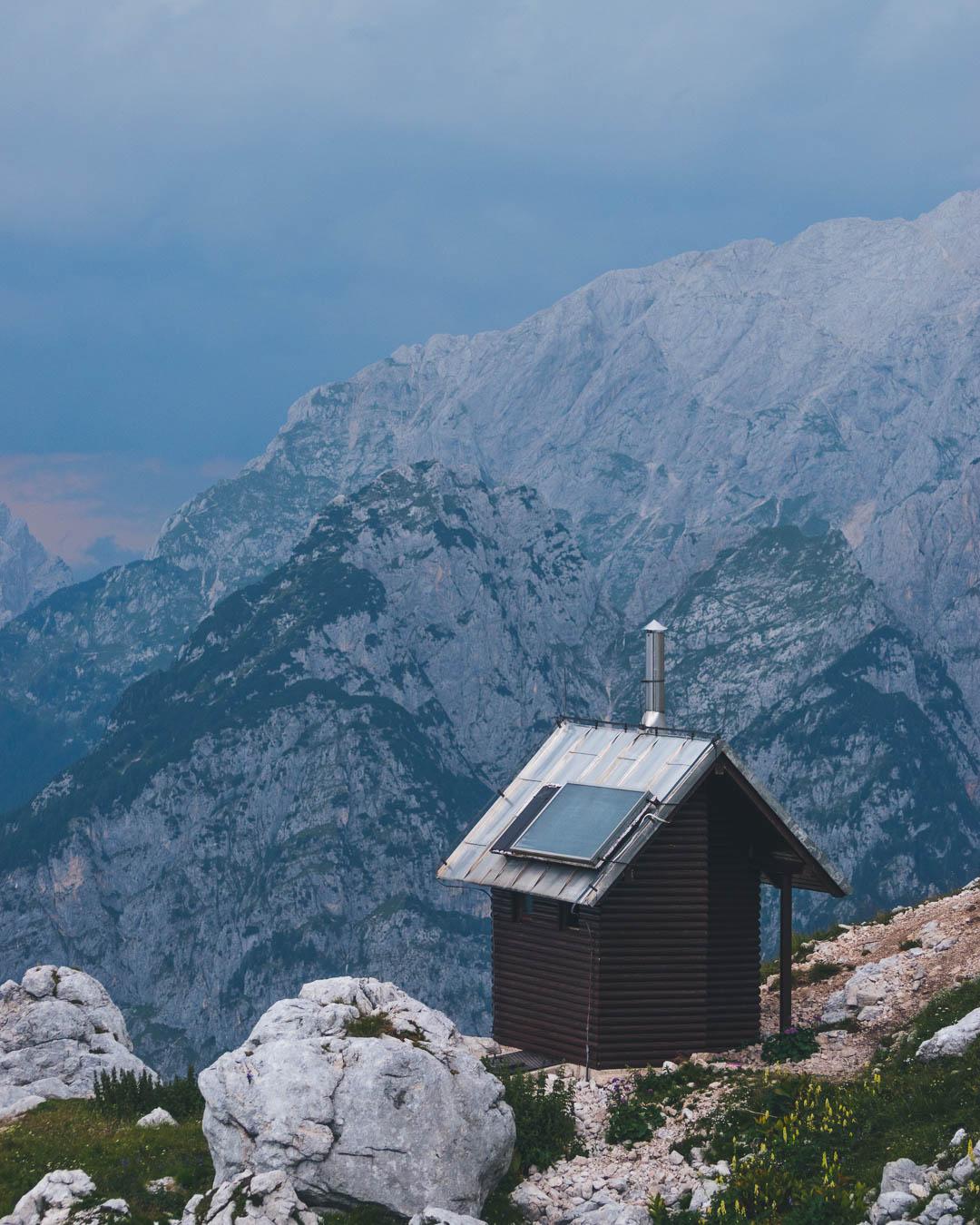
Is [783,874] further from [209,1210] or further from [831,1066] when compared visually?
[209,1210]

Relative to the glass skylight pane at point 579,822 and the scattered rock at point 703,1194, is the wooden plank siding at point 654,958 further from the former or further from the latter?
the scattered rock at point 703,1194

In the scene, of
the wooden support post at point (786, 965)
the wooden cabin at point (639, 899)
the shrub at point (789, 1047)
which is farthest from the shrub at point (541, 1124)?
the wooden support post at point (786, 965)

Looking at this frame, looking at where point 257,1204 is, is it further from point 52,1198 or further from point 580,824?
point 580,824

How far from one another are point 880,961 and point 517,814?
9.98 meters

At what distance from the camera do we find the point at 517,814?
1582 inches

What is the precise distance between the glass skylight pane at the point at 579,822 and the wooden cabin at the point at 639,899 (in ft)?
0.12

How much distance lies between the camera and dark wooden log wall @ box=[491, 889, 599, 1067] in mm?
37594

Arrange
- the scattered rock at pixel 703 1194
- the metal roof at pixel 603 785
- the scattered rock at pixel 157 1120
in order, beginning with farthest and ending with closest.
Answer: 1. the metal roof at pixel 603 785
2. the scattered rock at pixel 157 1120
3. the scattered rock at pixel 703 1194

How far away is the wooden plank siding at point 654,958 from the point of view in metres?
37.4

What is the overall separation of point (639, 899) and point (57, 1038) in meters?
16.3

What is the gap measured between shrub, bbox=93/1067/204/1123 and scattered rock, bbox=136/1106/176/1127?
1.95ft

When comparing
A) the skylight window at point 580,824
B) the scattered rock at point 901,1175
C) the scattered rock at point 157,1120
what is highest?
the skylight window at point 580,824

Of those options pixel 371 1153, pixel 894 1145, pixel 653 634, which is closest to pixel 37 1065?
pixel 371 1153

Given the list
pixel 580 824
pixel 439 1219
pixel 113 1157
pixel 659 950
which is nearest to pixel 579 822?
pixel 580 824
